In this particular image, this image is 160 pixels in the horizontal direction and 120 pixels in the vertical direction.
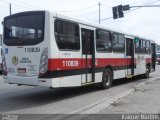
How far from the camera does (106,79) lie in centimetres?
1537

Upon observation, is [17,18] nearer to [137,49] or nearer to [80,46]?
[80,46]

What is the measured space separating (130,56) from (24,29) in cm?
871

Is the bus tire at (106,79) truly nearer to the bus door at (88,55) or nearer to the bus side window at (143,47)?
the bus door at (88,55)

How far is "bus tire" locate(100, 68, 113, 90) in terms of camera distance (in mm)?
14973

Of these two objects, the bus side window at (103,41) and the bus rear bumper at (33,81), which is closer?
the bus rear bumper at (33,81)

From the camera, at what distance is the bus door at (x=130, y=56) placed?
18391mm

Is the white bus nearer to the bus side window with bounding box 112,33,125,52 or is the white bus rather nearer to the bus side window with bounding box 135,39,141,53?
the bus side window with bounding box 112,33,125,52

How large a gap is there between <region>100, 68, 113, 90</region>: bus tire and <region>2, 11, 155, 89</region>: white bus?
0.05m

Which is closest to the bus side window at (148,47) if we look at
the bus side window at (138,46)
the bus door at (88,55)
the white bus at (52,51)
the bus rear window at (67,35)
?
the bus side window at (138,46)

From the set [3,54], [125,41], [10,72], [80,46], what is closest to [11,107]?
[10,72]

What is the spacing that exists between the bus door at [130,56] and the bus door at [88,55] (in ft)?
16.1

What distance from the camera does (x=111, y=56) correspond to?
52.2ft

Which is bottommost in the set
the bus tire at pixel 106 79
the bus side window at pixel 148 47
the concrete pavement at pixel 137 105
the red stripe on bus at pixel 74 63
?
the concrete pavement at pixel 137 105

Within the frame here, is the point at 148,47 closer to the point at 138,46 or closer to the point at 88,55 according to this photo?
the point at 138,46
